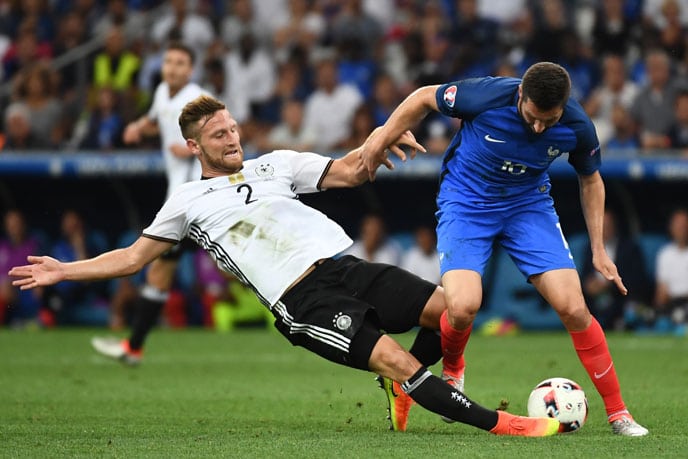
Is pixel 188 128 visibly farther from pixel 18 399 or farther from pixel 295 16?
pixel 295 16

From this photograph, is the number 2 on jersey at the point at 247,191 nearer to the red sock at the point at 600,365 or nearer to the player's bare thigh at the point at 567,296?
the player's bare thigh at the point at 567,296

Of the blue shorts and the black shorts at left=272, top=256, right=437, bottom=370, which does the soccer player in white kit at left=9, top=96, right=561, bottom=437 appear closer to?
the black shorts at left=272, top=256, right=437, bottom=370

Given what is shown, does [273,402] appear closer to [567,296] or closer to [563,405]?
[563,405]

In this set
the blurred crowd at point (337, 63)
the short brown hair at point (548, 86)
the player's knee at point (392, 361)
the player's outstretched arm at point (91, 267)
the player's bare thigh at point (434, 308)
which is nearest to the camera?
the short brown hair at point (548, 86)

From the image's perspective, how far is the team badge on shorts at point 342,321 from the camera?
19.9 ft

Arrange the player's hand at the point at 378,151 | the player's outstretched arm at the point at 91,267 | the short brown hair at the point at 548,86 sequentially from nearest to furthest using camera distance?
the short brown hair at the point at 548,86, the player's outstretched arm at the point at 91,267, the player's hand at the point at 378,151

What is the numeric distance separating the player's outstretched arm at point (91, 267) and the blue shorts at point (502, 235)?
154cm

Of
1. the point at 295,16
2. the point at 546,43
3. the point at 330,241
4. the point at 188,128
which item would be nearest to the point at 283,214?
the point at 330,241

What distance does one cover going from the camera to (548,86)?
5.88m

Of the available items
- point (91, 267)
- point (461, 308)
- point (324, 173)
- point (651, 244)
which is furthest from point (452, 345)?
point (651, 244)

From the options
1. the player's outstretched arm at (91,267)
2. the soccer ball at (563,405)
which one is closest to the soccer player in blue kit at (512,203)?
the soccer ball at (563,405)

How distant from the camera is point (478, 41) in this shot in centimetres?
1566

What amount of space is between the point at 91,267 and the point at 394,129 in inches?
68.9

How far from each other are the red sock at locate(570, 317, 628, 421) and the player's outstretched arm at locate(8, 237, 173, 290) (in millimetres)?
2273
